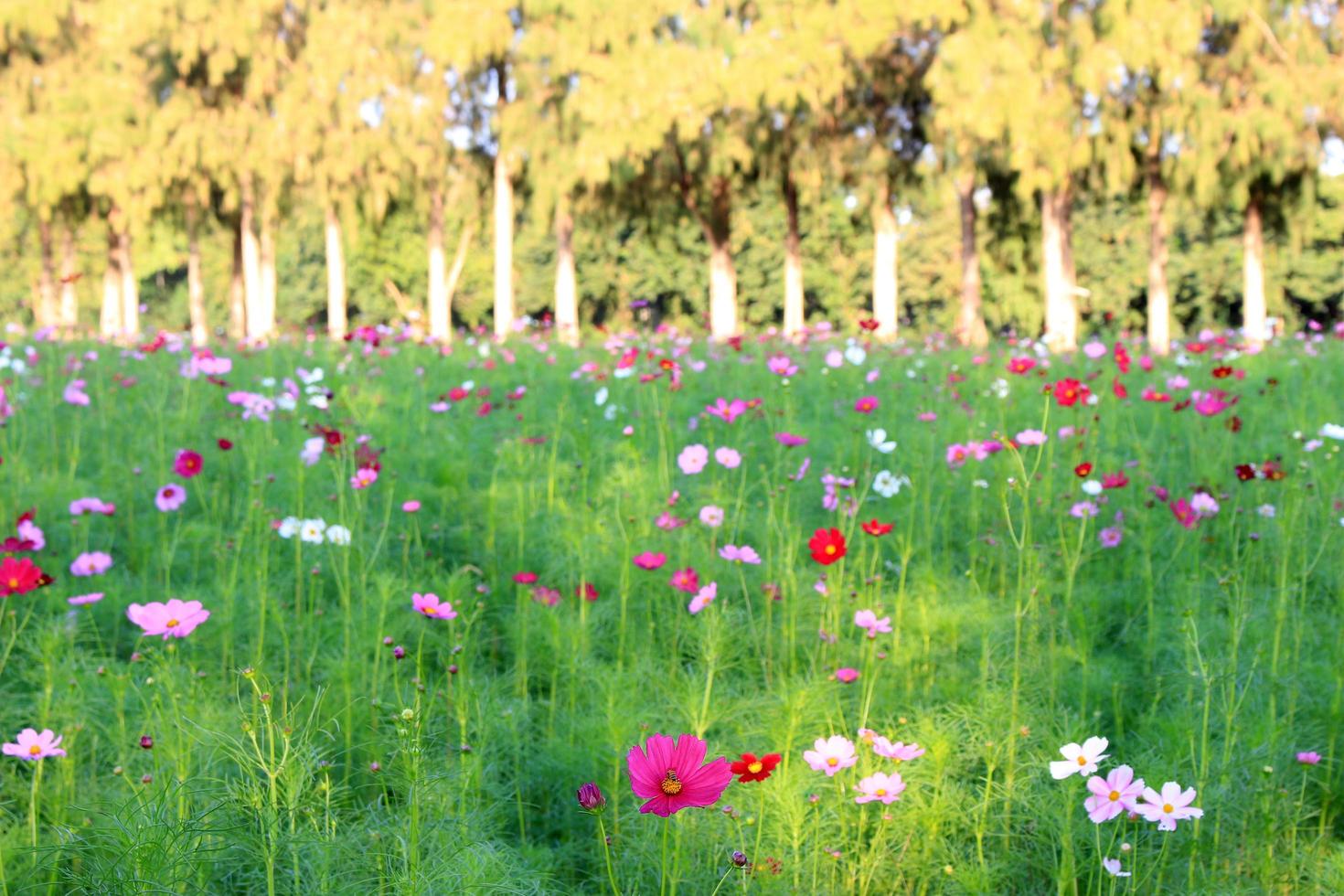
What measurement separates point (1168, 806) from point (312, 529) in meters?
2.17

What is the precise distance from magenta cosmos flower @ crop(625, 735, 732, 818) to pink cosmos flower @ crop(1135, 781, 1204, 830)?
66cm

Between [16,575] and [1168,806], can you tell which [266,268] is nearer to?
[16,575]

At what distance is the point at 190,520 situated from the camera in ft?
13.2

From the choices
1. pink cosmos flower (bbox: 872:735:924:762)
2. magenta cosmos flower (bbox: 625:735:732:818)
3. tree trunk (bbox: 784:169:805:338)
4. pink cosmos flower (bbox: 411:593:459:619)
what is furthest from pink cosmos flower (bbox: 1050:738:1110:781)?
tree trunk (bbox: 784:169:805:338)

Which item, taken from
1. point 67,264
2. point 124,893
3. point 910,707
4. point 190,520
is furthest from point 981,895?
point 67,264

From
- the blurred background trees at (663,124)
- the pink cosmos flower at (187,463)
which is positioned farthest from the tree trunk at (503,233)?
the pink cosmos flower at (187,463)

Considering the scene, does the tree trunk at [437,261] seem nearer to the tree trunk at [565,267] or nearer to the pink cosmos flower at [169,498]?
the tree trunk at [565,267]

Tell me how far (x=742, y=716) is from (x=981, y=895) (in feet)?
2.30

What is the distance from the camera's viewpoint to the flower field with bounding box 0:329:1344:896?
1820 mm

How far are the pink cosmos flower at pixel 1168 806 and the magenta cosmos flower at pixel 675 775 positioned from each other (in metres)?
0.66

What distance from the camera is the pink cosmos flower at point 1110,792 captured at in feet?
4.78

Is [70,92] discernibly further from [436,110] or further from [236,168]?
[436,110]

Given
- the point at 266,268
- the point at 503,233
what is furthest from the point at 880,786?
the point at 266,268

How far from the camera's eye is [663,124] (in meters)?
14.2
